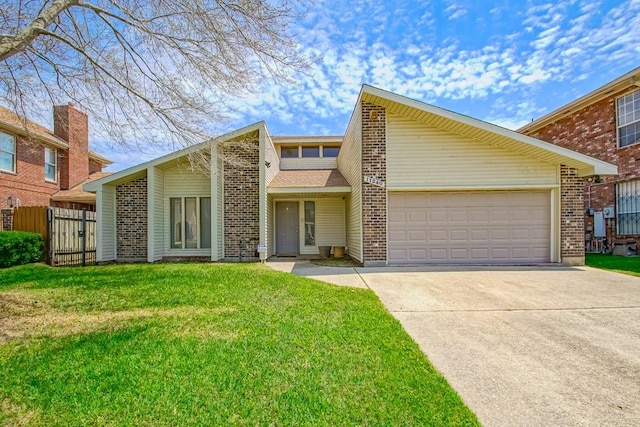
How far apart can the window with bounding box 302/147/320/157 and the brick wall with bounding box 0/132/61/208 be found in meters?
11.4

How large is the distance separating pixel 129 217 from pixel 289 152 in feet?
28.3

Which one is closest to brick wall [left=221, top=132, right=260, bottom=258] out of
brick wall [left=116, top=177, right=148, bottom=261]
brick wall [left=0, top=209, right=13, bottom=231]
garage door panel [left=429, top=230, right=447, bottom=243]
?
brick wall [left=116, top=177, right=148, bottom=261]

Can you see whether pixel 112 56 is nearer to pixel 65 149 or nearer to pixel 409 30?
pixel 409 30

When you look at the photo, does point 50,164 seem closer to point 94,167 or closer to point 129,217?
point 94,167

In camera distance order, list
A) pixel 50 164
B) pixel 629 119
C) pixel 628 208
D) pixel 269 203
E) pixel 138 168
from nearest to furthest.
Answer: pixel 138 168
pixel 629 119
pixel 628 208
pixel 269 203
pixel 50 164

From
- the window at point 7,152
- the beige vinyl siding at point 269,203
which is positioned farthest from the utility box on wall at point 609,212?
the window at point 7,152

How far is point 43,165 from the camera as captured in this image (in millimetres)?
15289

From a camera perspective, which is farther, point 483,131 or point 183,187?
point 183,187

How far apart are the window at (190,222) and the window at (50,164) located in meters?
9.06

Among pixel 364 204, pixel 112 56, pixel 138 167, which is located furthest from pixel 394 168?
pixel 138 167

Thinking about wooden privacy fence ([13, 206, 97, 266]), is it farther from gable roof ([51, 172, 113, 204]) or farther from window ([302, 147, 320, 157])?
window ([302, 147, 320, 157])

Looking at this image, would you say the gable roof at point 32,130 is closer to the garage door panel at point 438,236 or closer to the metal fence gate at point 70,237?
the metal fence gate at point 70,237

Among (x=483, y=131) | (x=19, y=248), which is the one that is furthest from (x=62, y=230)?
(x=483, y=131)

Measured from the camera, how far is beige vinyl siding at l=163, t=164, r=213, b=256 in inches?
449
